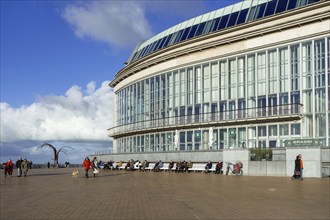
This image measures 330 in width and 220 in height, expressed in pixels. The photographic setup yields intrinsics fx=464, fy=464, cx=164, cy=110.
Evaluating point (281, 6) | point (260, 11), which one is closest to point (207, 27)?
point (260, 11)

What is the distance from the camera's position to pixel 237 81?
138 ft

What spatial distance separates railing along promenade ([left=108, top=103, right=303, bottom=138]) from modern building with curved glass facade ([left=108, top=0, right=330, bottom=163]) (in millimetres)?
→ 87

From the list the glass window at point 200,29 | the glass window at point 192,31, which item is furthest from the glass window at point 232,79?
the glass window at point 192,31

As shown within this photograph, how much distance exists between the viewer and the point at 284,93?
3812cm

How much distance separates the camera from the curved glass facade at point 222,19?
132 feet

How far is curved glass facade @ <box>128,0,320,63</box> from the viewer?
40.3 metres

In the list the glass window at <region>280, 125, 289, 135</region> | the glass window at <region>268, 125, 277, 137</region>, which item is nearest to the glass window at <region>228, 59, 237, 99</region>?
the glass window at <region>268, 125, 277, 137</region>

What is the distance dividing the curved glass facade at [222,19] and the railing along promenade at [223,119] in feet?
26.8

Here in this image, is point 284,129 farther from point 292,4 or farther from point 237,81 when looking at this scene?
point 292,4

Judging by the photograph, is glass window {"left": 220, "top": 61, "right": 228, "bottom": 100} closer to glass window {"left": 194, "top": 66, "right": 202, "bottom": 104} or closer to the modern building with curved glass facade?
the modern building with curved glass facade

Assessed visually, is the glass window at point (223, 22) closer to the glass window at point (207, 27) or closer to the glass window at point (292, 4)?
the glass window at point (207, 27)

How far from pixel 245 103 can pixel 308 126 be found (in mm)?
6643

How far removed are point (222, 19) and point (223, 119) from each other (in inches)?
406

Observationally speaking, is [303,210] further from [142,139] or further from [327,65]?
[142,139]
